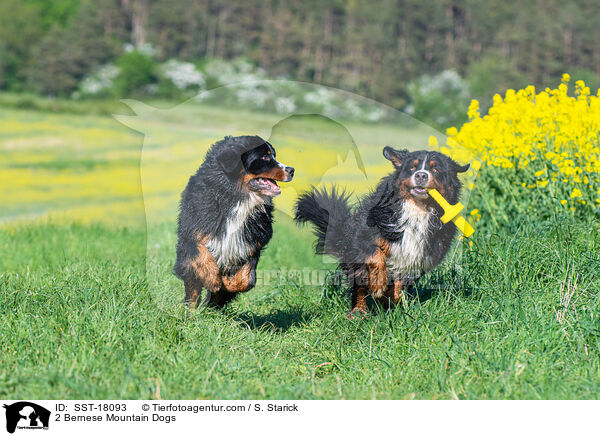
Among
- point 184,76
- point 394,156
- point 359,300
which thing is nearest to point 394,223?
point 394,156

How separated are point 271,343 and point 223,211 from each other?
105 centimetres

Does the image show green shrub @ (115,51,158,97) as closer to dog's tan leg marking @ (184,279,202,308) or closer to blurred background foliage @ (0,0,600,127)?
blurred background foliage @ (0,0,600,127)

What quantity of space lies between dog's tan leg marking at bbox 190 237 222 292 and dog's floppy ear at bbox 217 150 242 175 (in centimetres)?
49

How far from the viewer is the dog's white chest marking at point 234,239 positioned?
13.6ft

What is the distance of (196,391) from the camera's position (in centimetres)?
367

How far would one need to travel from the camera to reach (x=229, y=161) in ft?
13.1

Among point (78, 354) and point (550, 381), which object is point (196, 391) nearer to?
point (78, 354)

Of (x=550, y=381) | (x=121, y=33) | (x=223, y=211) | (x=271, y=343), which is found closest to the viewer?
(x=550, y=381)

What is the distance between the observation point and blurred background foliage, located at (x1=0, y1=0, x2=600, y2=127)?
21688 mm
